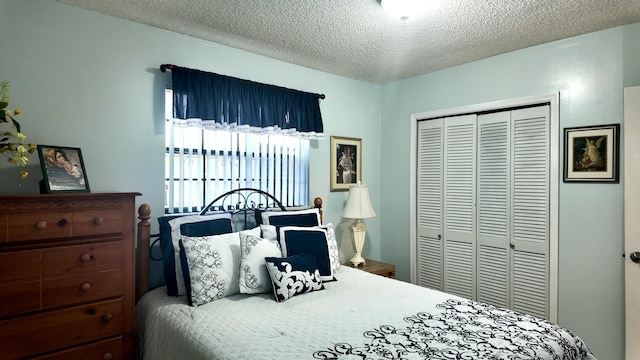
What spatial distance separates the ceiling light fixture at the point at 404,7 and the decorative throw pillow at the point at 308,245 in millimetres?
1610

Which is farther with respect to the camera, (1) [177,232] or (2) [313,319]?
(1) [177,232]

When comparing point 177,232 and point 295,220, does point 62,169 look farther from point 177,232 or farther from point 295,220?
point 295,220

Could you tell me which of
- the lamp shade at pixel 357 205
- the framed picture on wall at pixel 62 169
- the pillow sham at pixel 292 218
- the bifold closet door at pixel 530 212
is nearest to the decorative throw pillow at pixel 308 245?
the pillow sham at pixel 292 218

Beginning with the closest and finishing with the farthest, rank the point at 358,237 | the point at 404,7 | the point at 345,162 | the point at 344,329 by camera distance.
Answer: the point at 344,329
the point at 404,7
the point at 358,237
the point at 345,162

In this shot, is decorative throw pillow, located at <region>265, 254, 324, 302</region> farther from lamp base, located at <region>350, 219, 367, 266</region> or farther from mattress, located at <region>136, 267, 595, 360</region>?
lamp base, located at <region>350, 219, 367, 266</region>

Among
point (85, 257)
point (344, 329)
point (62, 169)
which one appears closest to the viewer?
point (344, 329)

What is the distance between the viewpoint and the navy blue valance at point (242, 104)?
267 cm

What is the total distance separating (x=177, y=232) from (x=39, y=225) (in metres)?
0.77

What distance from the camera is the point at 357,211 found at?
138 inches

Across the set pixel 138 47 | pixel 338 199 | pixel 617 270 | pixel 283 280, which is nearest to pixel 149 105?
pixel 138 47

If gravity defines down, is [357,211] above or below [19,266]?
above

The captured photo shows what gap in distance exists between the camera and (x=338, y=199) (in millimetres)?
3828

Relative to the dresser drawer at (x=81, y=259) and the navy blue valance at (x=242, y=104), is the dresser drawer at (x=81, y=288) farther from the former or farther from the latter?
the navy blue valance at (x=242, y=104)

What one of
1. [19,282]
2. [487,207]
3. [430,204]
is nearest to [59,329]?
[19,282]
